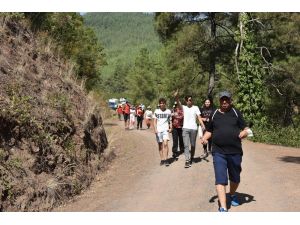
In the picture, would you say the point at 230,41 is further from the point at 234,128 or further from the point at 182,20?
the point at 234,128

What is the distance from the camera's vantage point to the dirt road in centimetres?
902

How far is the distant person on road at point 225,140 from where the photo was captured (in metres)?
7.84

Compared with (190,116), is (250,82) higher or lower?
higher

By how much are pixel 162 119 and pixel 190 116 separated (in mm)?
825

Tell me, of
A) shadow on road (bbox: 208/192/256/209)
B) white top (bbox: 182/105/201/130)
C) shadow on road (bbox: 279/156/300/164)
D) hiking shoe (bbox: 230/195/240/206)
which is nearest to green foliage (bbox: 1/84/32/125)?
white top (bbox: 182/105/201/130)

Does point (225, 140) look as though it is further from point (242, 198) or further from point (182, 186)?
point (182, 186)

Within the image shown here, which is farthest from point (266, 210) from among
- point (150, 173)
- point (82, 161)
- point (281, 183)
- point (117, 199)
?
point (82, 161)

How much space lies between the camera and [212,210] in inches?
332

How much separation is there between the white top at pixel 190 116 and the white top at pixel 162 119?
20.9 inches

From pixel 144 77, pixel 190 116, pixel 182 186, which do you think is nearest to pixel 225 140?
pixel 182 186

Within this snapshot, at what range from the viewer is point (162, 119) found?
1290 centimetres

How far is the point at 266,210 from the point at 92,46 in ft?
91.8

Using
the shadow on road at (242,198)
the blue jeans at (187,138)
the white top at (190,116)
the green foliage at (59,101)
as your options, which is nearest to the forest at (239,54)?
the green foliage at (59,101)

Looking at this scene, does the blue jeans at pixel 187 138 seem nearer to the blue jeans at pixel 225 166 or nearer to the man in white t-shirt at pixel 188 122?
Answer: the man in white t-shirt at pixel 188 122
